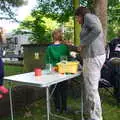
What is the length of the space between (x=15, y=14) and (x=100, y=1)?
503 cm

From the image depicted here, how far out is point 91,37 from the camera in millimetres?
3672

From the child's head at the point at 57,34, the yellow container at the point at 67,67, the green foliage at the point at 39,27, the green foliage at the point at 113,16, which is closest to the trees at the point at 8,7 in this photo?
the green foliage at the point at 39,27

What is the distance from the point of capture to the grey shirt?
11.9 feet

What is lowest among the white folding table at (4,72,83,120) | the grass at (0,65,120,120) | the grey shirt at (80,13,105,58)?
the grass at (0,65,120,120)

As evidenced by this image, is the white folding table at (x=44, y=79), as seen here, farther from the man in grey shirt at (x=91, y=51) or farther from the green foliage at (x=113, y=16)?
the green foliage at (x=113, y=16)

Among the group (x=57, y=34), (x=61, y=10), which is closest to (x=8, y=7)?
(x=61, y=10)

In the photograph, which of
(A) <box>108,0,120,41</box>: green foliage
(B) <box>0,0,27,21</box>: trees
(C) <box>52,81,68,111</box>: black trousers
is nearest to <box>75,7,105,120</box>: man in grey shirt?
(C) <box>52,81,68,111</box>: black trousers

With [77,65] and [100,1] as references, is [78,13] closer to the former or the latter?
[77,65]

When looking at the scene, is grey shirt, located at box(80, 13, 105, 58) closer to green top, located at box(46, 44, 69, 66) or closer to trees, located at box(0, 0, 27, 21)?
green top, located at box(46, 44, 69, 66)

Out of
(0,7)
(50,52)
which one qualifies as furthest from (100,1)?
(0,7)

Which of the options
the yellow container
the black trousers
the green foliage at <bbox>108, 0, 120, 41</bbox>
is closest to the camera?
the yellow container

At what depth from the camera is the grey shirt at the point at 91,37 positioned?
3.64 meters

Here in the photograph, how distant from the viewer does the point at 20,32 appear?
10359 millimetres

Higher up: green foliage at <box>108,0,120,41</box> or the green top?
green foliage at <box>108,0,120,41</box>
